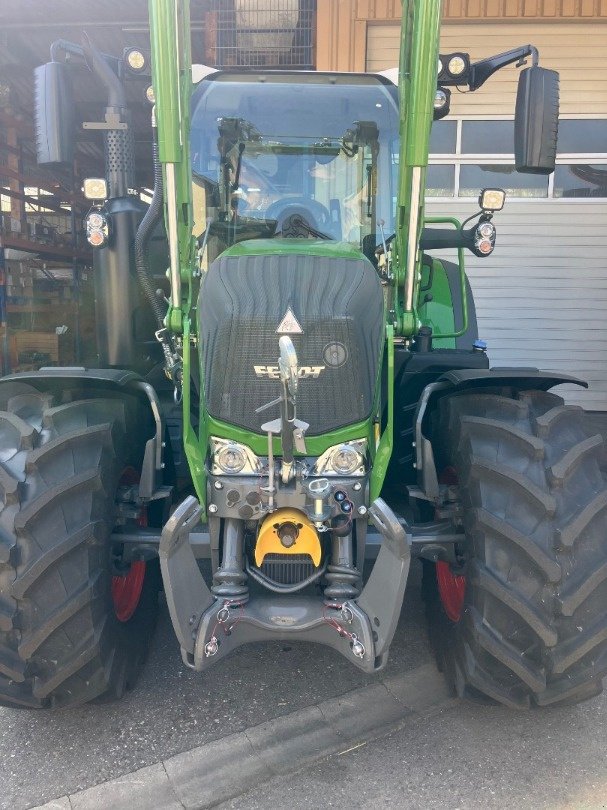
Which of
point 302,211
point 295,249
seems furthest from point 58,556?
point 302,211

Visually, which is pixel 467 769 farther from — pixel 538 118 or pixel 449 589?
pixel 538 118

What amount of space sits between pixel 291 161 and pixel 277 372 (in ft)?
4.93

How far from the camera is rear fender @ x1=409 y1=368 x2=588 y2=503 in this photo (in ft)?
8.90

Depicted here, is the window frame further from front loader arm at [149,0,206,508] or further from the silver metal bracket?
the silver metal bracket

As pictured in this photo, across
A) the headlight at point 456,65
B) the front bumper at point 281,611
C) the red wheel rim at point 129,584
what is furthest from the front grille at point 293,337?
the headlight at point 456,65

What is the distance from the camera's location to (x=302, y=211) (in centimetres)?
336

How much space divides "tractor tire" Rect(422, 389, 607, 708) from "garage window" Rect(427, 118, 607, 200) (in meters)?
5.95

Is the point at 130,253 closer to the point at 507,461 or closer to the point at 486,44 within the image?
the point at 507,461

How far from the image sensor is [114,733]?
2725 millimetres

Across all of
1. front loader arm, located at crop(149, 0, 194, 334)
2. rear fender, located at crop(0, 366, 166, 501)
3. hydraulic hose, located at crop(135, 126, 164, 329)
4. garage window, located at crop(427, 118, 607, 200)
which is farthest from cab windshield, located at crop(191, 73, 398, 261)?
garage window, located at crop(427, 118, 607, 200)

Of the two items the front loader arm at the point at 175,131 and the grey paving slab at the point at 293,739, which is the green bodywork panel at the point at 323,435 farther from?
the grey paving slab at the point at 293,739

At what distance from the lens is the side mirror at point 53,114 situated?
288 cm

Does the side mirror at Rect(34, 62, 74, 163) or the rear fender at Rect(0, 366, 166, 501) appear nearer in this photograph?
the rear fender at Rect(0, 366, 166, 501)

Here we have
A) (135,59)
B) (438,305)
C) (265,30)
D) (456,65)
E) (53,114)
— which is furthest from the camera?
(265,30)
